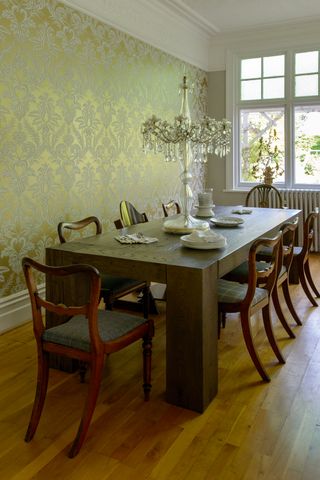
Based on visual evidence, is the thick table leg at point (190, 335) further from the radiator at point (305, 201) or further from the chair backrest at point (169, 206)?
the radiator at point (305, 201)

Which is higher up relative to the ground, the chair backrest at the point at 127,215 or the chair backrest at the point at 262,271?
the chair backrest at the point at 127,215

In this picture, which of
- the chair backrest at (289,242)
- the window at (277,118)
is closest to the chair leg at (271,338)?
the chair backrest at (289,242)

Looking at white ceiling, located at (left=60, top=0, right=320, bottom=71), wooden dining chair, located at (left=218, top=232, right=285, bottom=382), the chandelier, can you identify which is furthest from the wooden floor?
white ceiling, located at (left=60, top=0, right=320, bottom=71)

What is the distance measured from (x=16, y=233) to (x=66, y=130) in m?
0.97

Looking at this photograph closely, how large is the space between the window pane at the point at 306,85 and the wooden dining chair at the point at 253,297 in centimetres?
393

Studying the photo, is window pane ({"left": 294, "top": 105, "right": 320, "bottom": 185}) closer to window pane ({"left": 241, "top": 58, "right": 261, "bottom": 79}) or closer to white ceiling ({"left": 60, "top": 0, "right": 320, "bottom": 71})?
window pane ({"left": 241, "top": 58, "right": 261, "bottom": 79})

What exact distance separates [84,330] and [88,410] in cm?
34

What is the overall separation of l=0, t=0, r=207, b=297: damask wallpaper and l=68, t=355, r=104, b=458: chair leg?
1.57 metres

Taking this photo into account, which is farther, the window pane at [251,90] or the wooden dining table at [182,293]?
the window pane at [251,90]

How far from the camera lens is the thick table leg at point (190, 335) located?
6.93 feet

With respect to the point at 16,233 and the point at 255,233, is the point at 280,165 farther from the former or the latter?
the point at 16,233

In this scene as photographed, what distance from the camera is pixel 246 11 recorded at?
5293mm

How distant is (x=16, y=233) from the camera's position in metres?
3.30

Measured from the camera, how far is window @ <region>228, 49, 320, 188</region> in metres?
5.90
